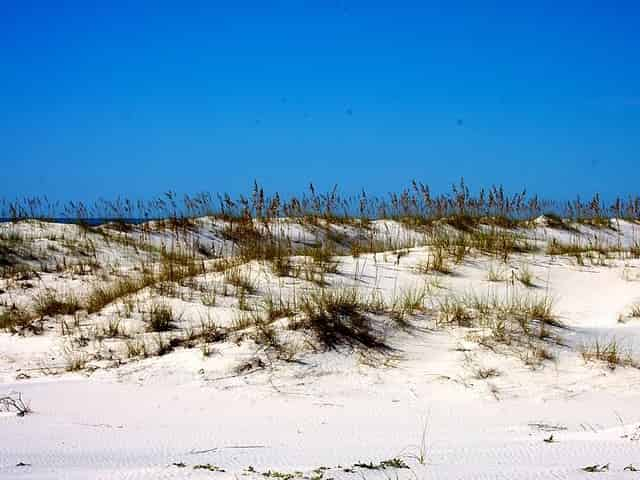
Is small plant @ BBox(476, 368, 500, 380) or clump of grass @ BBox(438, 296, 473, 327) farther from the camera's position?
clump of grass @ BBox(438, 296, 473, 327)

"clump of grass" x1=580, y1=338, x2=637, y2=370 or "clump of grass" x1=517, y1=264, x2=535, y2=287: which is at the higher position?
"clump of grass" x1=517, y1=264, x2=535, y2=287

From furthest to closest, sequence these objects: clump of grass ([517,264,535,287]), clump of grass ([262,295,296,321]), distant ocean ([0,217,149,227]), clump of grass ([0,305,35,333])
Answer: distant ocean ([0,217,149,227]) < clump of grass ([517,264,535,287]) < clump of grass ([0,305,35,333]) < clump of grass ([262,295,296,321])

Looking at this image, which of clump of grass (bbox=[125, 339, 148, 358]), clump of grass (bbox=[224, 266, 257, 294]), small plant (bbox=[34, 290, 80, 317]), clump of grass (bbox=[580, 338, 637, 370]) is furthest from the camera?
clump of grass (bbox=[224, 266, 257, 294])

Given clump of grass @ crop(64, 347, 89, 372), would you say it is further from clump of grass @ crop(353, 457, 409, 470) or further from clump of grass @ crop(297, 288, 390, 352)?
clump of grass @ crop(353, 457, 409, 470)

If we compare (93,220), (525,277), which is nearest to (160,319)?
(525,277)

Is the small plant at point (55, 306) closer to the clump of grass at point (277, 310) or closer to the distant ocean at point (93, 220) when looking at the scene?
the clump of grass at point (277, 310)

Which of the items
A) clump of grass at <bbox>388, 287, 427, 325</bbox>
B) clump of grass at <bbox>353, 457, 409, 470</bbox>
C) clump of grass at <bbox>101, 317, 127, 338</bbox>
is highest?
clump of grass at <bbox>388, 287, 427, 325</bbox>

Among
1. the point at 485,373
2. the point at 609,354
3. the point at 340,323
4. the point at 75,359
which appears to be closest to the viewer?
the point at 485,373

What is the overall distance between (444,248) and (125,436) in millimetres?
5570

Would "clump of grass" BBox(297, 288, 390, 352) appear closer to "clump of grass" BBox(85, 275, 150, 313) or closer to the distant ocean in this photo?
"clump of grass" BBox(85, 275, 150, 313)

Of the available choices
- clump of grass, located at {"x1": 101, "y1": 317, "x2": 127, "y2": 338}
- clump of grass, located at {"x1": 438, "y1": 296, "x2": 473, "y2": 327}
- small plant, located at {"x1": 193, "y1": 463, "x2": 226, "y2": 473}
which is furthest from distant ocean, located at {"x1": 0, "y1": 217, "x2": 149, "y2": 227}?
small plant, located at {"x1": 193, "y1": 463, "x2": 226, "y2": 473}

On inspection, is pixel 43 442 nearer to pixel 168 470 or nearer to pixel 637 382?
pixel 168 470

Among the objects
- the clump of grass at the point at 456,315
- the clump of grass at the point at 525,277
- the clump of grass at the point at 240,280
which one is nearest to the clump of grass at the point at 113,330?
the clump of grass at the point at 240,280

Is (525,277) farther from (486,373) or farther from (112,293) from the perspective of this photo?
(112,293)
